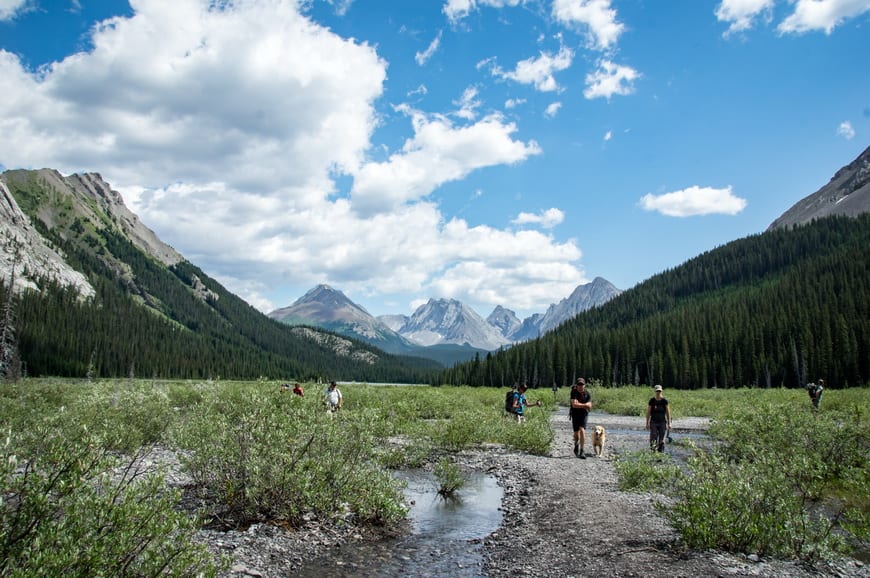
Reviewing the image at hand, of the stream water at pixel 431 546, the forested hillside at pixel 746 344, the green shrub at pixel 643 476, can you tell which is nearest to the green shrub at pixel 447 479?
the stream water at pixel 431 546

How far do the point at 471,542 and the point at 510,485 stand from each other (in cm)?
627

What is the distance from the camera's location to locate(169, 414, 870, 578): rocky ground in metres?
8.95

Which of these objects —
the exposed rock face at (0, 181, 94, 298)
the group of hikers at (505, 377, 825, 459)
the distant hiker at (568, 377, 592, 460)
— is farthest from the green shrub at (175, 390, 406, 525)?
the exposed rock face at (0, 181, 94, 298)

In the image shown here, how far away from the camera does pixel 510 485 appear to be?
17.9 meters

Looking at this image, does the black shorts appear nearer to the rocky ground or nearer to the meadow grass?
the rocky ground

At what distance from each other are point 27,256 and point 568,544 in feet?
599

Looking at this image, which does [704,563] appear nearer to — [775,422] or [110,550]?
[110,550]

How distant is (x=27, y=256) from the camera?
146 meters

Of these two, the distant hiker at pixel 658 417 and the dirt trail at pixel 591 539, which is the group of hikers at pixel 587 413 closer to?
the distant hiker at pixel 658 417

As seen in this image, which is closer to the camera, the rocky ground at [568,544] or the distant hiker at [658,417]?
the rocky ground at [568,544]

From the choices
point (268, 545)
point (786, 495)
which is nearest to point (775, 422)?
point (786, 495)

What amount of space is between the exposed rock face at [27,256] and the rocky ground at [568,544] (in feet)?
489

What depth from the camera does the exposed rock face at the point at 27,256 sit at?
132 metres

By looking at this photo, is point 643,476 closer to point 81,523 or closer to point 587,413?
point 587,413
